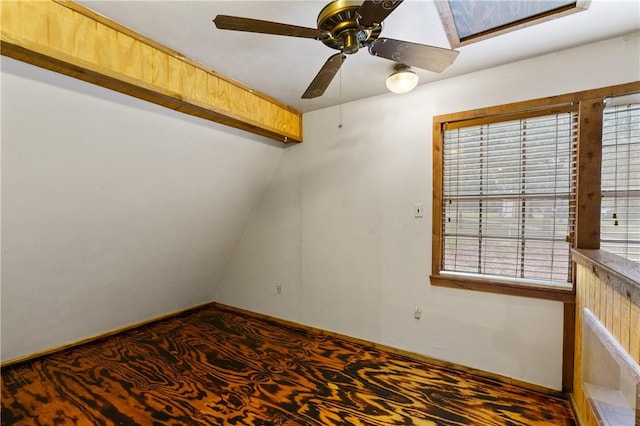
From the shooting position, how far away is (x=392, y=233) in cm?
277

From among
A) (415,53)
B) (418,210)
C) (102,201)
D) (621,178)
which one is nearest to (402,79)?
(415,53)

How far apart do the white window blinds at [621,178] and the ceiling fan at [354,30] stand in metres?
1.39

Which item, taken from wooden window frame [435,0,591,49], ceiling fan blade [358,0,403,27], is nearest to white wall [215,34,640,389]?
wooden window frame [435,0,591,49]

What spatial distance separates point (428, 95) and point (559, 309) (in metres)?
1.95

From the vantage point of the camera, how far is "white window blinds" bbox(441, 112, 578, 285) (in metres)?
2.13

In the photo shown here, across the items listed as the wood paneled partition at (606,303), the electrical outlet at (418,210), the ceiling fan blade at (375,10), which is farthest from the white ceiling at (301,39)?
the wood paneled partition at (606,303)

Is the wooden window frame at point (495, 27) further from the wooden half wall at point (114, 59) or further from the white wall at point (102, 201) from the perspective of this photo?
the white wall at point (102, 201)

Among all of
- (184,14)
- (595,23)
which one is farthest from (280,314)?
(595,23)

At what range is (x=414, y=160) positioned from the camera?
8.66 feet

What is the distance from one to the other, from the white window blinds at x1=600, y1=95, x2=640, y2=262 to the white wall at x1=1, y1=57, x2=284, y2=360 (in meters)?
2.80

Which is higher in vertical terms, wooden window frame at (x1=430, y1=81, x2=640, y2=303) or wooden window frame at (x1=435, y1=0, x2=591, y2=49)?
wooden window frame at (x1=435, y1=0, x2=591, y2=49)

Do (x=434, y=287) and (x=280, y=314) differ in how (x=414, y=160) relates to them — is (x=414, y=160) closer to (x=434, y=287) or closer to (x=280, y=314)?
(x=434, y=287)

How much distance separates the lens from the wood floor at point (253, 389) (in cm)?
195

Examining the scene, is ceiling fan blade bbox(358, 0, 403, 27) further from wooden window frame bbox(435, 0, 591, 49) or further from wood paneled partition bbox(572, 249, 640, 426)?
wood paneled partition bbox(572, 249, 640, 426)
